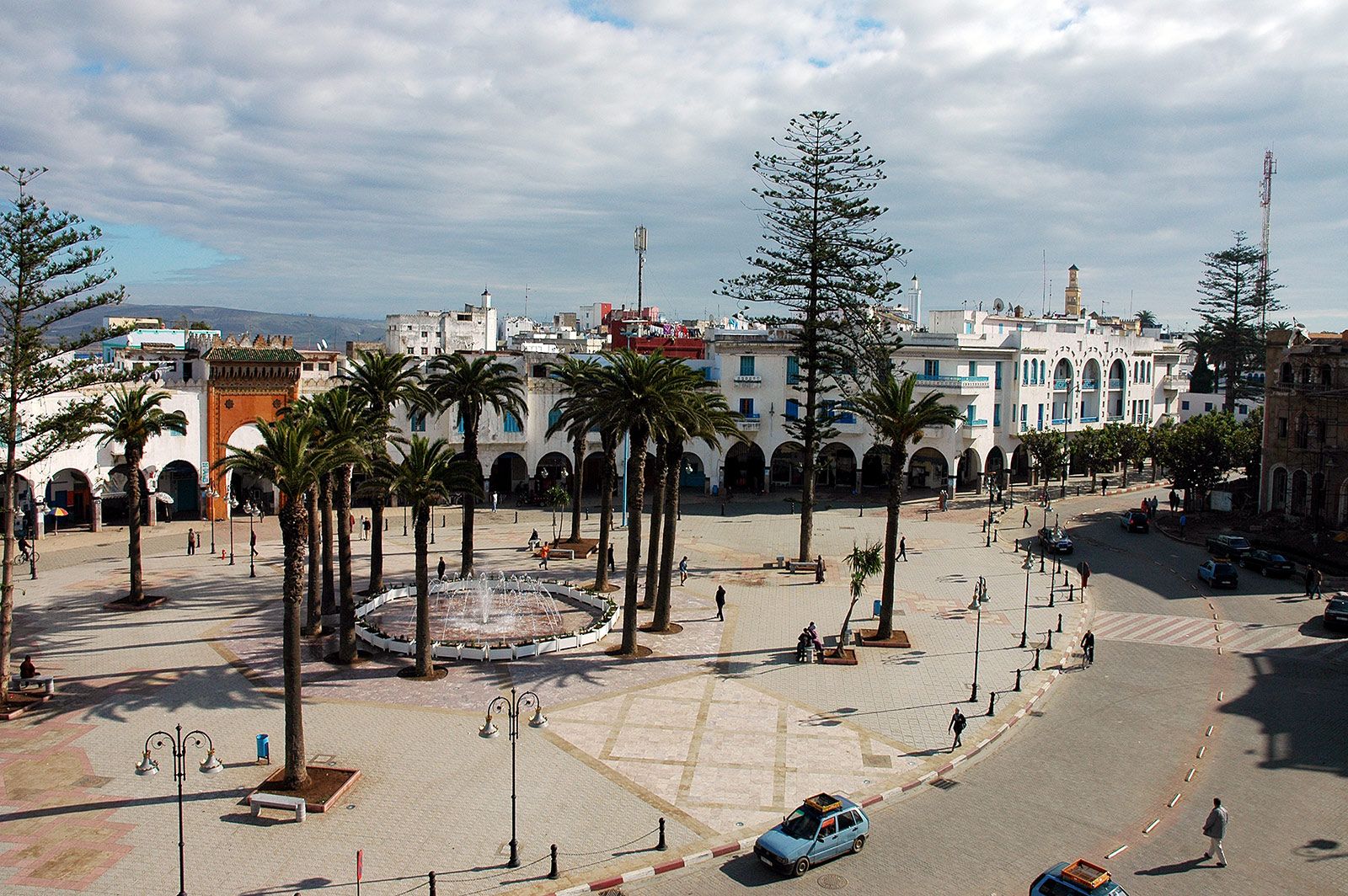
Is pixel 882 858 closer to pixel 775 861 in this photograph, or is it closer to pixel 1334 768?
pixel 775 861

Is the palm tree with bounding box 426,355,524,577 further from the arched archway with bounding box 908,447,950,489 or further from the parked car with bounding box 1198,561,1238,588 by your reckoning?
the arched archway with bounding box 908,447,950,489

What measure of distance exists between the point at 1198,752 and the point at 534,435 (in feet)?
152

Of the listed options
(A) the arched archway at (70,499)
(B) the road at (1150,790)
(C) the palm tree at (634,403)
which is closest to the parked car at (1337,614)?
(B) the road at (1150,790)

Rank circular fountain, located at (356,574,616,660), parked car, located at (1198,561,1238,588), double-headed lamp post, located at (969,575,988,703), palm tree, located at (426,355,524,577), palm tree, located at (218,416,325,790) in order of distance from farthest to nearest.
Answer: parked car, located at (1198,561,1238,588) < palm tree, located at (426,355,524,577) < circular fountain, located at (356,574,616,660) < double-headed lamp post, located at (969,575,988,703) < palm tree, located at (218,416,325,790)

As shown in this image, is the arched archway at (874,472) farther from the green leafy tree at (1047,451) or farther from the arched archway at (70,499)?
the arched archway at (70,499)

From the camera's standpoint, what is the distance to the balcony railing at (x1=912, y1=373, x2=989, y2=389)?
208 ft

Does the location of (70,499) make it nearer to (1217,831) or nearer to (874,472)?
(874,472)

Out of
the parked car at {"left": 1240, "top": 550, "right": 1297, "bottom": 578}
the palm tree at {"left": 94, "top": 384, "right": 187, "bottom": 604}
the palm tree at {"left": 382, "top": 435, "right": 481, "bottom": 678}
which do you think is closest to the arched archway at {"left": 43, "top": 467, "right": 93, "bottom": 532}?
the palm tree at {"left": 94, "top": 384, "right": 187, "bottom": 604}

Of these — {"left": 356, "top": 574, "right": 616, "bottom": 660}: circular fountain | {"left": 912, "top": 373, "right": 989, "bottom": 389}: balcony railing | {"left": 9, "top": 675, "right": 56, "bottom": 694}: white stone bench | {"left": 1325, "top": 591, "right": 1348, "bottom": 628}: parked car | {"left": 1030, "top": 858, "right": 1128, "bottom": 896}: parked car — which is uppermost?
{"left": 912, "top": 373, "right": 989, "bottom": 389}: balcony railing

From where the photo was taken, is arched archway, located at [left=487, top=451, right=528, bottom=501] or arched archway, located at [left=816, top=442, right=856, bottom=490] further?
arched archway, located at [left=816, top=442, right=856, bottom=490]

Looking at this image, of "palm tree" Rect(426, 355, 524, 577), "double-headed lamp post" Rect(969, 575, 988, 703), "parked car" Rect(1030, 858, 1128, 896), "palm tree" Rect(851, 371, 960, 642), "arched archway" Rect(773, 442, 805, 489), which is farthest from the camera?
"arched archway" Rect(773, 442, 805, 489)

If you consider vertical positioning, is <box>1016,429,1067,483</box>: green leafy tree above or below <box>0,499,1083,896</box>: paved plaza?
above

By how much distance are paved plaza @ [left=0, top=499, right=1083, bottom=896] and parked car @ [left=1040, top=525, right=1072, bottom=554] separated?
8358 mm

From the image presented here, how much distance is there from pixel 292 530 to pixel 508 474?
45.2 metres
